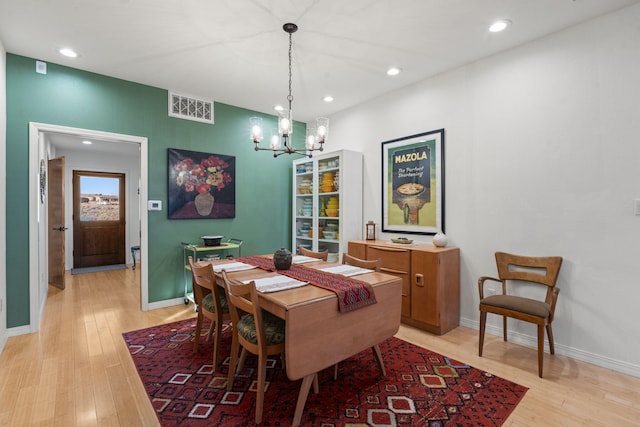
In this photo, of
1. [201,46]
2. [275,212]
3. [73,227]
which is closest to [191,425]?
[201,46]

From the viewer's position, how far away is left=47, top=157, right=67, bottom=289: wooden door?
4.80 metres

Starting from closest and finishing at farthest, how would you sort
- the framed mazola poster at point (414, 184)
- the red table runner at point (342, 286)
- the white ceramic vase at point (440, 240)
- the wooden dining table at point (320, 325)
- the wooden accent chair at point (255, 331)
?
1. the wooden dining table at point (320, 325)
2. the wooden accent chair at point (255, 331)
3. the red table runner at point (342, 286)
4. the white ceramic vase at point (440, 240)
5. the framed mazola poster at point (414, 184)

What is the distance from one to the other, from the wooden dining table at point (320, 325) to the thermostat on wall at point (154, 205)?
215cm

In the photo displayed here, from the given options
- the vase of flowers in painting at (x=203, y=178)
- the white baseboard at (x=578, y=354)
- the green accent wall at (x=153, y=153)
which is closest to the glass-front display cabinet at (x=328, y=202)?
the green accent wall at (x=153, y=153)

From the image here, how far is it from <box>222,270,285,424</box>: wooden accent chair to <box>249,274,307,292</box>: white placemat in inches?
4.9

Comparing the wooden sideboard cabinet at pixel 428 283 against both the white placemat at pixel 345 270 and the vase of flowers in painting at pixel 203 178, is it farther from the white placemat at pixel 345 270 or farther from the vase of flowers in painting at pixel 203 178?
the vase of flowers in painting at pixel 203 178

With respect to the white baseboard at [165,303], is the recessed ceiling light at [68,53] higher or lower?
higher

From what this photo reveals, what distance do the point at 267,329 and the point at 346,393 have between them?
2.31 feet

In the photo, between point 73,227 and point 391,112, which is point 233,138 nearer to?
point 391,112

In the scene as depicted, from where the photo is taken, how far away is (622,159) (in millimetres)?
2346

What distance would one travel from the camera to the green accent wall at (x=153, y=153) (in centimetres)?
304

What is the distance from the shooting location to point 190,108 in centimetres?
407

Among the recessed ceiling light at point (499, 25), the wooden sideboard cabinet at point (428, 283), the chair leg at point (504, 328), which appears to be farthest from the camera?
the wooden sideboard cabinet at point (428, 283)

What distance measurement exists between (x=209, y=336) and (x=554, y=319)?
3.08 metres
